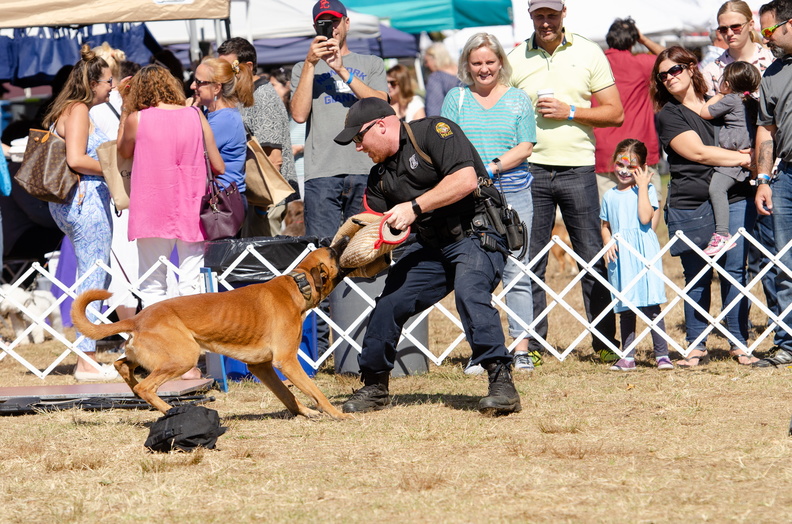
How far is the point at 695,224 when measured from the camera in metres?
6.58

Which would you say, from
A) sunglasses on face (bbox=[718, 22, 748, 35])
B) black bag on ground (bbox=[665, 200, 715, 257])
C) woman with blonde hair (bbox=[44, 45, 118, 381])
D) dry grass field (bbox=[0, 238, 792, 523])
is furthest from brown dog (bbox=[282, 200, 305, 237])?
sunglasses on face (bbox=[718, 22, 748, 35])

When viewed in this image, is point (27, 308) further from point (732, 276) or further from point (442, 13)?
point (442, 13)

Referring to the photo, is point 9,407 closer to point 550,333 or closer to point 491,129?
point 491,129

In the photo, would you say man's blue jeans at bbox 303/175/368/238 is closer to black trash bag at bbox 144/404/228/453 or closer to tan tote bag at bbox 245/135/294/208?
tan tote bag at bbox 245/135/294/208

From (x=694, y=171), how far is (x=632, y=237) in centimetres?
59

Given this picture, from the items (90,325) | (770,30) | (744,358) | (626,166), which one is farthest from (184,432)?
(770,30)

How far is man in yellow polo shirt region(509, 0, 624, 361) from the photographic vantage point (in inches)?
262

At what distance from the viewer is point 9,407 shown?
18.6ft

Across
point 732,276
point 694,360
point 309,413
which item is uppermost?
point 732,276

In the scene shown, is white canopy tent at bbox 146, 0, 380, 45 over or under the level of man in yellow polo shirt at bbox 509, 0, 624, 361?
over

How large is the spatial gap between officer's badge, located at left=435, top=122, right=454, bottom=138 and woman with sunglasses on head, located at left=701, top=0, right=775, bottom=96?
2.65m

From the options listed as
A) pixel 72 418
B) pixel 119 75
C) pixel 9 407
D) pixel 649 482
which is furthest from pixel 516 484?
pixel 119 75

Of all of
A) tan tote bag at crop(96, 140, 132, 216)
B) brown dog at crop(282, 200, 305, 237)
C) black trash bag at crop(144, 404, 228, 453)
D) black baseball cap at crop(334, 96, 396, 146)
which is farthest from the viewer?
brown dog at crop(282, 200, 305, 237)

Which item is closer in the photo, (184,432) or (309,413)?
(184,432)
